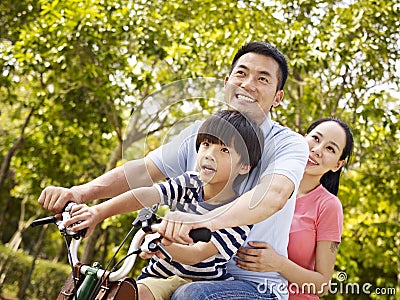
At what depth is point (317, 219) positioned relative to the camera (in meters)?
3.21

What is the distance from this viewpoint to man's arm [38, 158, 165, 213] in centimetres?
228

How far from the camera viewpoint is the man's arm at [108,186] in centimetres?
228

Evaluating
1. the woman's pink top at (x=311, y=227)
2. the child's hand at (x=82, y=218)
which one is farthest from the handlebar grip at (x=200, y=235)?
the woman's pink top at (x=311, y=227)

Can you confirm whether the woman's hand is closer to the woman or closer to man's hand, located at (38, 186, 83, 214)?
the woman

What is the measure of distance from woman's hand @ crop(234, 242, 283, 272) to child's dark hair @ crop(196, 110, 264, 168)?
376 mm

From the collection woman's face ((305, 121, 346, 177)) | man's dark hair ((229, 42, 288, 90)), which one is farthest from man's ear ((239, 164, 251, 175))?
woman's face ((305, 121, 346, 177))

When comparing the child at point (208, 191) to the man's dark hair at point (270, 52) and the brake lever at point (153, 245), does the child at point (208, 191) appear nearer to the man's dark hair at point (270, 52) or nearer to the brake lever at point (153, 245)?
the brake lever at point (153, 245)

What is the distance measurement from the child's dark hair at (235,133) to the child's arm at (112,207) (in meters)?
0.23

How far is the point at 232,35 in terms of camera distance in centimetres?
724

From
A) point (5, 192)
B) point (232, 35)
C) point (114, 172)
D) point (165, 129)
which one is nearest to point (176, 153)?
point (165, 129)

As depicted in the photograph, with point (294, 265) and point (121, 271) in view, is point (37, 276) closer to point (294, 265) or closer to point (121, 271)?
point (294, 265)

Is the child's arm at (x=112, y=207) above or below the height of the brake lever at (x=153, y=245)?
above

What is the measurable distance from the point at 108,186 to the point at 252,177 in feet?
2.03

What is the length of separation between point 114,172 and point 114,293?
0.64m
